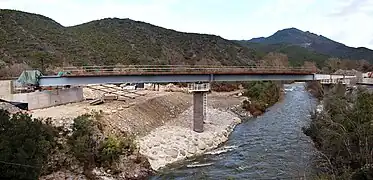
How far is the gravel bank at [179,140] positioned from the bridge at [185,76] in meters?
2.05

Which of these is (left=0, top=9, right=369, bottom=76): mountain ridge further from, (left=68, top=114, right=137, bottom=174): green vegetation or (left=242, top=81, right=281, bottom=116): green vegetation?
(left=242, top=81, right=281, bottom=116): green vegetation

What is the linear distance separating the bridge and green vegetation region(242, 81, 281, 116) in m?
15.5

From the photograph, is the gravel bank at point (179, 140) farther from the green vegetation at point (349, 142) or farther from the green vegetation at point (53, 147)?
the green vegetation at point (349, 142)

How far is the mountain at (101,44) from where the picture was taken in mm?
78375

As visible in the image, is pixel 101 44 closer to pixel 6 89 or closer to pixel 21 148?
pixel 6 89

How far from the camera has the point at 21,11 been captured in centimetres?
9244

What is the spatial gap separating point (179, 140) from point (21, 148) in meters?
16.9

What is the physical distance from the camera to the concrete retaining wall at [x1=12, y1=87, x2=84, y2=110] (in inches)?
1462

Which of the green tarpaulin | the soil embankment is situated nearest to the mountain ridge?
the green tarpaulin

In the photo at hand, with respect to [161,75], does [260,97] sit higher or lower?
lower

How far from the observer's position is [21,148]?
21469mm

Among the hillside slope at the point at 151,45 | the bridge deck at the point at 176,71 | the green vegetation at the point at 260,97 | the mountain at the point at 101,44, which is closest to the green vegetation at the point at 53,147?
the bridge deck at the point at 176,71

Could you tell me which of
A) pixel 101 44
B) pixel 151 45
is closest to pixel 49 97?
pixel 101 44

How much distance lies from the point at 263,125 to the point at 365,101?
69.6ft
